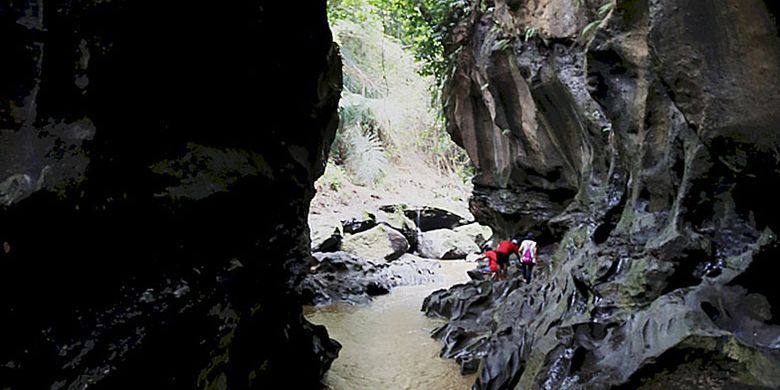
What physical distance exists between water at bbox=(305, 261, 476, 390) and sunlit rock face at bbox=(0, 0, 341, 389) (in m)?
1.87

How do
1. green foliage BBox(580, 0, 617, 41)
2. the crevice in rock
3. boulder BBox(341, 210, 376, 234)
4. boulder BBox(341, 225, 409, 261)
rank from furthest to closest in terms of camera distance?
boulder BBox(341, 210, 376, 234) → boulder BBox(341, 225, 409, 261) → green foliage BBox(580, 0, 617, 41) → the crevice in rock

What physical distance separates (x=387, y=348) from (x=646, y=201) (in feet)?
17.3

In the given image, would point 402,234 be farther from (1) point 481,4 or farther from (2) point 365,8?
(1) point 481,4

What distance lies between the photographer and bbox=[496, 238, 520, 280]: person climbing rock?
12477mm

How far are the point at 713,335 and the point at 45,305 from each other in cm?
464

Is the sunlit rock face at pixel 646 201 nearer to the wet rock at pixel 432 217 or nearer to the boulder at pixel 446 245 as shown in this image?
the boulder at pixel 446 245

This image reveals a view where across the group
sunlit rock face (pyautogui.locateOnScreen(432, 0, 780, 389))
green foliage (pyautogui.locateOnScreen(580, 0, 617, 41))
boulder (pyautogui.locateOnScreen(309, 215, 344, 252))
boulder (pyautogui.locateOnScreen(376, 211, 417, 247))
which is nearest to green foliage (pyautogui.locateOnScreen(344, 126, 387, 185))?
boulder (pyautogui.locateOnScreen(376, 211, 417, 247))

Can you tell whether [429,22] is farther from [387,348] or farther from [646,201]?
[646,201]

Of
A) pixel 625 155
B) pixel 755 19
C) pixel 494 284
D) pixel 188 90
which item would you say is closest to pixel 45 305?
→ pixel 188 90

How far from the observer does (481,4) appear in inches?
504

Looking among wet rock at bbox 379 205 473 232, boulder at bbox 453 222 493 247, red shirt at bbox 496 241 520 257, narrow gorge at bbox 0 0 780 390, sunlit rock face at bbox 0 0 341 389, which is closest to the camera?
sunlit rock face at bbox 0 0 341 389

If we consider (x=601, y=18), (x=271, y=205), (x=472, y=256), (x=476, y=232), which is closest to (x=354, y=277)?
(x=472, y=256)

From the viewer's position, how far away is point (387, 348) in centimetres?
968

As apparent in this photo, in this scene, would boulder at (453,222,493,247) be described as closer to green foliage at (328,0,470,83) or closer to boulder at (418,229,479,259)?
boulder at (418,229,479,259)
